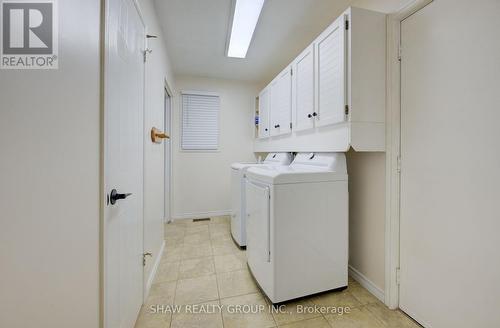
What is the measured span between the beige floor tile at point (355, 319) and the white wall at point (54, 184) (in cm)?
143

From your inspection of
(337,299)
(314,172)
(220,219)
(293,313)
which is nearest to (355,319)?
(337,299)

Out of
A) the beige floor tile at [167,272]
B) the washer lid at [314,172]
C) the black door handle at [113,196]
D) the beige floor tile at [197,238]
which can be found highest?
the washer lid at [314,172]

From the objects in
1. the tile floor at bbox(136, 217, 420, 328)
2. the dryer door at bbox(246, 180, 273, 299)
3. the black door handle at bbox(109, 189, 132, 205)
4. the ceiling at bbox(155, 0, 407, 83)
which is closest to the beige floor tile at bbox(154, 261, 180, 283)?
the tile floor at bbox(136, 217, 420, 328)

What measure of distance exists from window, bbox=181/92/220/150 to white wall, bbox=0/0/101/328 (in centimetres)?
286

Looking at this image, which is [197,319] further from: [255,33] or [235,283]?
[255,33]

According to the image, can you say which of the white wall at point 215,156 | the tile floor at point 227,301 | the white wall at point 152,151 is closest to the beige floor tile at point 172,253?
the tile floor at point 227,301

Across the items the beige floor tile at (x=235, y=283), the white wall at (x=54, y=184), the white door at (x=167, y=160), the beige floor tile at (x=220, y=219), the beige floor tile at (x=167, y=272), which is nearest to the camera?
the white wall at (x=54, y=184)

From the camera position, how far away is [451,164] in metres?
1.21

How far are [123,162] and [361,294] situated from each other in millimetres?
2045

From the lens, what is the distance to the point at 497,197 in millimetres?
1013

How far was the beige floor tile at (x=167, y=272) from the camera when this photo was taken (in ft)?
6.23

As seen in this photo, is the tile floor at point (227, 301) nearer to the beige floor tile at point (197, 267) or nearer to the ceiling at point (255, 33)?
the beige floor tile at point (197, 267)

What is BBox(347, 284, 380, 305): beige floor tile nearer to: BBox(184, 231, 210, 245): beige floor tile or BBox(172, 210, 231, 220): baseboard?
BBox(184, 231, 210, 245): beige floor tile

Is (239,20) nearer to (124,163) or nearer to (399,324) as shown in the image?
(124,163)
